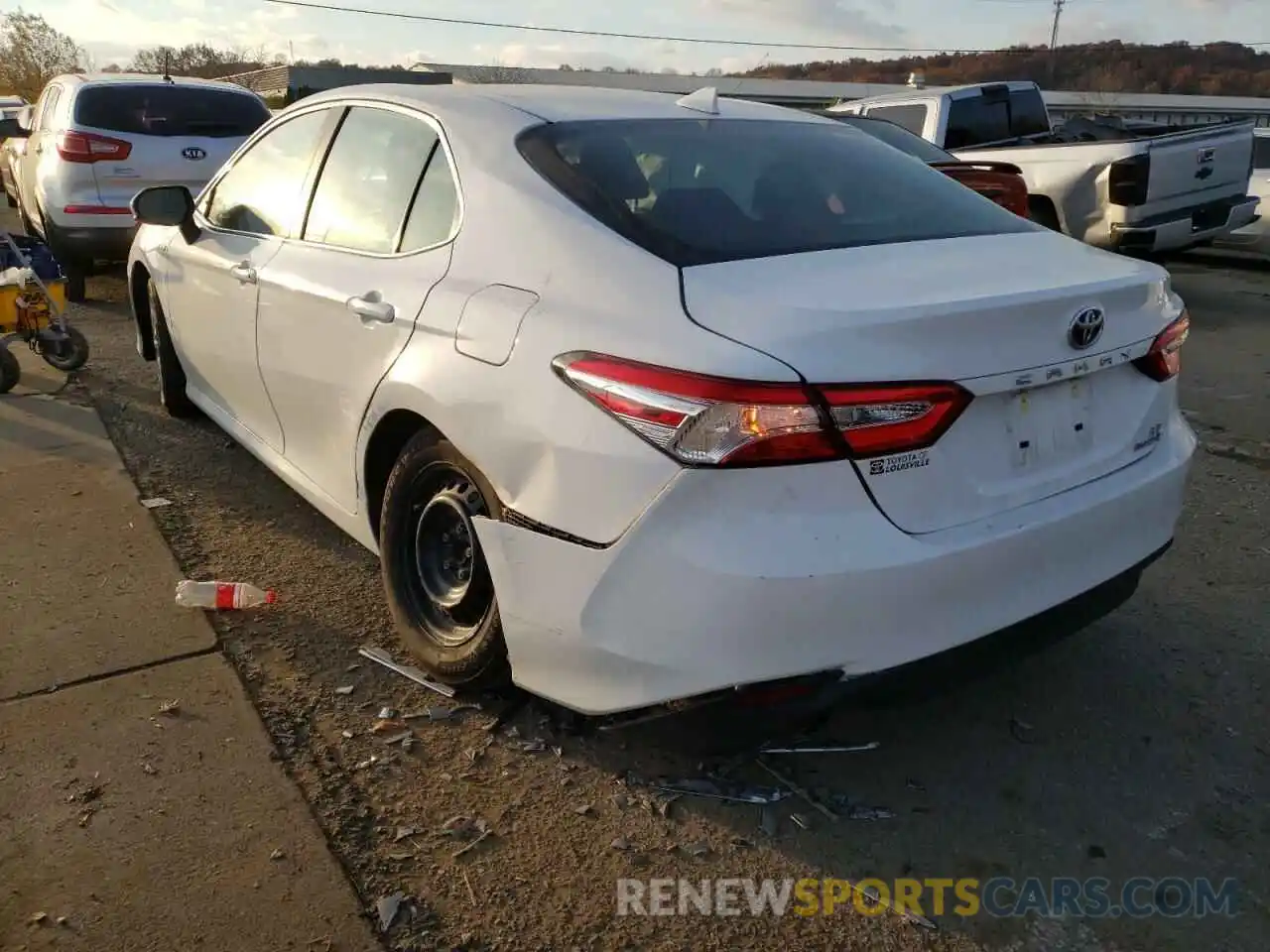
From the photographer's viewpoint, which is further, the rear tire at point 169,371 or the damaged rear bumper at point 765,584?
the rear tire at point 169,371

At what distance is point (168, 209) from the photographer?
4484 mm

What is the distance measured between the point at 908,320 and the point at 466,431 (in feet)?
3.48

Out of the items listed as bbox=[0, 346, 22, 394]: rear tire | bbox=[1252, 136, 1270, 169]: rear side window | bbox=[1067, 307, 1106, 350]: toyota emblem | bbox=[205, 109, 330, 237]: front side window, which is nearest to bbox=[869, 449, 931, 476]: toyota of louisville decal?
bbox=[1067, 307, 1106, 350]: toyota emblem

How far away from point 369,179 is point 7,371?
363cm

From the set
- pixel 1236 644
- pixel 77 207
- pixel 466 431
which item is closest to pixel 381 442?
pixel 466 431

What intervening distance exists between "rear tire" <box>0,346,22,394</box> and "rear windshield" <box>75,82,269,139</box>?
3542 millimetres

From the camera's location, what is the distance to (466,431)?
260 cm

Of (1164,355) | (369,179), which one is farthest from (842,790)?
(369,179)

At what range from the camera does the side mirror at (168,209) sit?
4.47 metres

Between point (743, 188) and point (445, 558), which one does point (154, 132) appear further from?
point (743, 188)

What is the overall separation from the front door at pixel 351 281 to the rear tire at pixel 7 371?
294 cm

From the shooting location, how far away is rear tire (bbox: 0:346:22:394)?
19.4 feet

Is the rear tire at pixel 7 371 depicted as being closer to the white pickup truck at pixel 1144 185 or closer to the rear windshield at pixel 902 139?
the rear windshield at pixel 902 139

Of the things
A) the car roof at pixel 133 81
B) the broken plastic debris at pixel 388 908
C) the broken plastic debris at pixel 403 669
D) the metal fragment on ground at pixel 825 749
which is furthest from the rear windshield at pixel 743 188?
the car roof at pixel 133 81
